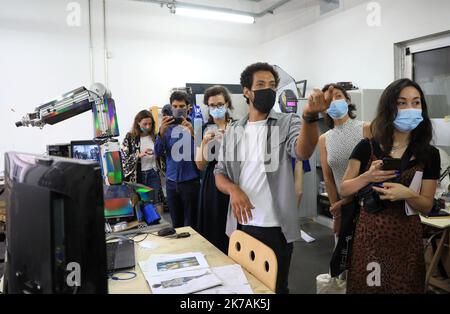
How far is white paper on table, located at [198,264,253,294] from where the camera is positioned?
1.08 m

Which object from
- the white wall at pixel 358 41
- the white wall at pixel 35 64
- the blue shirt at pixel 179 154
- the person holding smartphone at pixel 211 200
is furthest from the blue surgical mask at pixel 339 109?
the white wall at pixel 35 64

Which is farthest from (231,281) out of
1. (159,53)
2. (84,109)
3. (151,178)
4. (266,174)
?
(159,53)

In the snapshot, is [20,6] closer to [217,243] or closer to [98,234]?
[217,243]

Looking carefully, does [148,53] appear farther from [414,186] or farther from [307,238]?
[414,186]

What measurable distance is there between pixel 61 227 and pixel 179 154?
1.91 metres

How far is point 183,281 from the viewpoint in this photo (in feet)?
3.75

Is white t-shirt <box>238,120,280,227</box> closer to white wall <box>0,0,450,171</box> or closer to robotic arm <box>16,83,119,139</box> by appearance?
robotic arm <box>16,83,119,139</box>

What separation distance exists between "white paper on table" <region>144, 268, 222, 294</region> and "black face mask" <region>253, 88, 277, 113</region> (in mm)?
832

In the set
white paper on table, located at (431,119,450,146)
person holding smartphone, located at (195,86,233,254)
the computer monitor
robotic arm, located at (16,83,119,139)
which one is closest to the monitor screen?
robotic arm, located at (16,83,119,139)

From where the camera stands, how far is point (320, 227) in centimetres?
423

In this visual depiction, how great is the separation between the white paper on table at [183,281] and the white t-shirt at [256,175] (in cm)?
42

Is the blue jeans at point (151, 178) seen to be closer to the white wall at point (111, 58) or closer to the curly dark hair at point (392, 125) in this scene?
the white wall at point (111, 58)

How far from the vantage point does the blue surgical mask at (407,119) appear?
4.91ft
